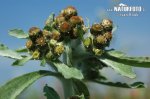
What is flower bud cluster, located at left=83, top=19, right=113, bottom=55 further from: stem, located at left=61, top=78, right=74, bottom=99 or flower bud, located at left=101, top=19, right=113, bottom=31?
stem, located at left=61, top=78, right=74, bottom=99

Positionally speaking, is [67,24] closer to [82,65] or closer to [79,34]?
[79,34]

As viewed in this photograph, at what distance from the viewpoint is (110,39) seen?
13.6 feet

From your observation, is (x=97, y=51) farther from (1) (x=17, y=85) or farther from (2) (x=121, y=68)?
(1) (x=17, y=85)

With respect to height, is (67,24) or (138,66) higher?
(67,24)

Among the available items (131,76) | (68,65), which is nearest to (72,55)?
(68,65)

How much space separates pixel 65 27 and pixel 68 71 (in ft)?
1.02

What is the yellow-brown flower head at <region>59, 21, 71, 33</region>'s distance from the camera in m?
4.02

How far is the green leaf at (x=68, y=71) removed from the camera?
13.2ft

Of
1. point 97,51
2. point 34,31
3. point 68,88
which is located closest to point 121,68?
point 97,51

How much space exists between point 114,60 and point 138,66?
203mm

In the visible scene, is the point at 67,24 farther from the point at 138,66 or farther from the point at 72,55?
the point at 138,66

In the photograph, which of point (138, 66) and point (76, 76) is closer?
point (76, 76)

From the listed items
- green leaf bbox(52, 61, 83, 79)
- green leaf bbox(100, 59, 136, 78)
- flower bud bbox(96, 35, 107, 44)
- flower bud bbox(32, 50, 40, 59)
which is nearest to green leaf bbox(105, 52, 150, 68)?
green leaf bbox(100, 59, 136, 78)

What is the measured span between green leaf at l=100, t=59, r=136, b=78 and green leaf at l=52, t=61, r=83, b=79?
0.79 feet
